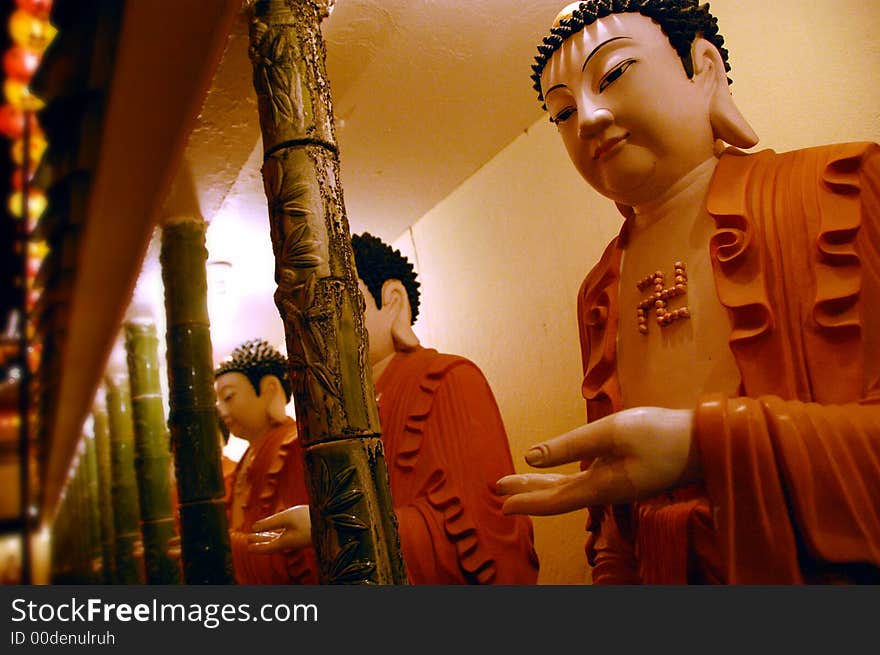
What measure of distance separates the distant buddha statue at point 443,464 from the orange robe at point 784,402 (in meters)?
0.43

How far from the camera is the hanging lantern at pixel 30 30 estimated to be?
220 centimetres

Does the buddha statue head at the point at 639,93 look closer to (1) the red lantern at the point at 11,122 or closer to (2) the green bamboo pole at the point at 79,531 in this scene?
(1) the red lantern at the point at 11,122

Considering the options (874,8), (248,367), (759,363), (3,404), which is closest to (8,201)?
(3,404)

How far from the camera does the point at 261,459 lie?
9.46 ft

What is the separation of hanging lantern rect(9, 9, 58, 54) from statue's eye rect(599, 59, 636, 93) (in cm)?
155

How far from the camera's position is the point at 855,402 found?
1.23 m

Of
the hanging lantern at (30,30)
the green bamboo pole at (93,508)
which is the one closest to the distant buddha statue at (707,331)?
the hanging lantern at (30,30)

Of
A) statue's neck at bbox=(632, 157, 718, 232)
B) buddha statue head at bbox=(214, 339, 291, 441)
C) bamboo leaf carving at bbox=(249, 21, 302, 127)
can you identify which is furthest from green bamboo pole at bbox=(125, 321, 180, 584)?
statue's neck at bbox=(632, 157, 718, 232)

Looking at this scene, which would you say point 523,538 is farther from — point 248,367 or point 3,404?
point 248,367

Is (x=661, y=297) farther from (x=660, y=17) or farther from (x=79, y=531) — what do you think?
(x=79, y=531)

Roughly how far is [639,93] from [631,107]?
0.10ft

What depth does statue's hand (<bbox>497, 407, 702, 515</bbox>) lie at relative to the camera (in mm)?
1201

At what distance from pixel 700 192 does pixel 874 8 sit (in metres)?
0.63

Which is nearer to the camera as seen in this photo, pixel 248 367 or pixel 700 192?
pixel 700 192
